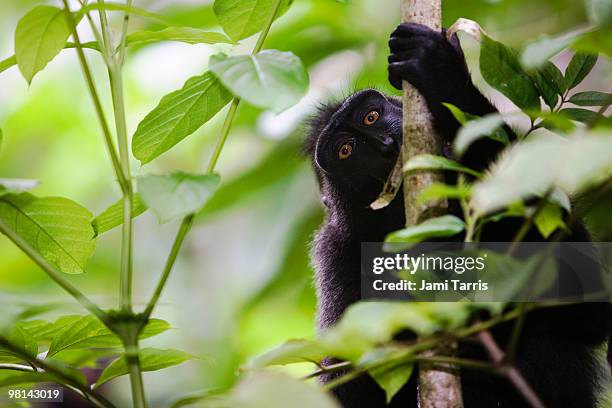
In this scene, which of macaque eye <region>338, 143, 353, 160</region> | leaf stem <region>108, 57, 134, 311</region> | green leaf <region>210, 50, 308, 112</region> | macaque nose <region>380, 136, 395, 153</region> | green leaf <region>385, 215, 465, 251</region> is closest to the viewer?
green leaf <region>385, 215, 465, 251</region>

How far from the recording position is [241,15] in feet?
6.35

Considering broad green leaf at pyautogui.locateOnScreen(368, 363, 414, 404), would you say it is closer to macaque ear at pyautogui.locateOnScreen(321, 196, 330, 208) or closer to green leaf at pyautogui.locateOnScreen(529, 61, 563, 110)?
green leaf at pyautogui.locateOnScreen(529, 61, 563, 110)

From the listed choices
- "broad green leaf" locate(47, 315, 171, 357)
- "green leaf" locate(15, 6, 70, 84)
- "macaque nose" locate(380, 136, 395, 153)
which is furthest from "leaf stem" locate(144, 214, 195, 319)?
"macaque nose" locate(380, 136, 395, 153)

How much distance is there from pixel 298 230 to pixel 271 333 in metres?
2.01

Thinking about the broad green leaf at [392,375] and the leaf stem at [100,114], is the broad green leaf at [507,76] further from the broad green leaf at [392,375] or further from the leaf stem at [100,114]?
the leaf stem at [100,114]

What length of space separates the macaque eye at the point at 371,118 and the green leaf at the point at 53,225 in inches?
69.0

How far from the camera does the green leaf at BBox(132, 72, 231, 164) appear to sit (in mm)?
1735

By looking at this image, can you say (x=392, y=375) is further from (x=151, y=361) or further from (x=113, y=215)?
(x=113, y=215)

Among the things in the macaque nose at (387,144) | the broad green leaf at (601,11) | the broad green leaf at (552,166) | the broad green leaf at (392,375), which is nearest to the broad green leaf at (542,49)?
the broad green leaf at (601,11)

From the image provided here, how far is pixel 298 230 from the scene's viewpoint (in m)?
4.33

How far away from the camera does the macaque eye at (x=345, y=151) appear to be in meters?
3.37

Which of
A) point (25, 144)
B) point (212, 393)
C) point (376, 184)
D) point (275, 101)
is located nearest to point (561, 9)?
point (376, 184)

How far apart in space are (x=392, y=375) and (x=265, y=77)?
0.60m

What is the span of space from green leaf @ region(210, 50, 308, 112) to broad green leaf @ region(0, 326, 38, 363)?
0.68 m
